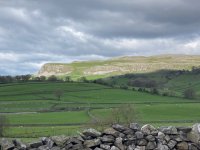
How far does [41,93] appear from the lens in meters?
150

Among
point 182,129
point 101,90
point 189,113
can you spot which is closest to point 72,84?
point 101,90

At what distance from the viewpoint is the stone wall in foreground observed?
11.8 m

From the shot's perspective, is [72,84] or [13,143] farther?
[72,84]

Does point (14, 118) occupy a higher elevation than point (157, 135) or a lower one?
lower

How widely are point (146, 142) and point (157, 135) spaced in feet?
1.24

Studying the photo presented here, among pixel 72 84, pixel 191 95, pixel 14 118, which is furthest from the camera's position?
pixel 72 84

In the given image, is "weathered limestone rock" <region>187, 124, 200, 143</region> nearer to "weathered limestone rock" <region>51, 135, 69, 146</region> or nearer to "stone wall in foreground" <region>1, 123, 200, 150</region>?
"stone wall in foreground" <region>1, 123, 200, 150</region>

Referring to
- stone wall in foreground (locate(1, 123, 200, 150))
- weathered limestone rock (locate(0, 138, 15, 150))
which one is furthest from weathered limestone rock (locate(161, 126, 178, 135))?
weathered limestone rock (locate(0, 138, 15, 150))

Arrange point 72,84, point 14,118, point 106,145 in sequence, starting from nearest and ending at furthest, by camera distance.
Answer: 1. point 106,145
2. point 14,118
3. point 72,84

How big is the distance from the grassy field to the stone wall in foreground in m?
68.6

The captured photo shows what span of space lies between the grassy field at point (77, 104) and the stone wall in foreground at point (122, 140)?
225 feet

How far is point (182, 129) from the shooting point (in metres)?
12.4

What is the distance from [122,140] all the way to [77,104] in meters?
114

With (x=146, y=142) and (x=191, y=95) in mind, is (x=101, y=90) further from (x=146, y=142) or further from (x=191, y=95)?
(x=146, y=142)
